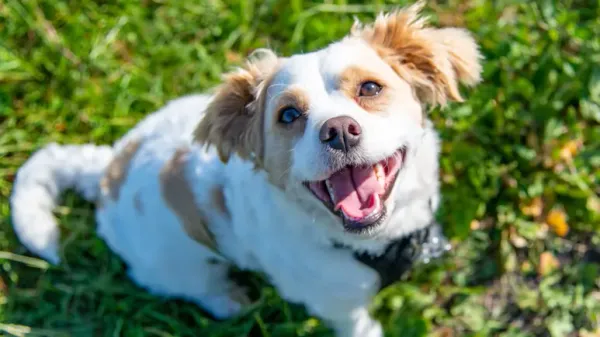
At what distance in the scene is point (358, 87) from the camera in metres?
3.06

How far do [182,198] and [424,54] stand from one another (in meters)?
1.60

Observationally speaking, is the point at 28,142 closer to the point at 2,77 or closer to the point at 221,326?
the point at 2,77

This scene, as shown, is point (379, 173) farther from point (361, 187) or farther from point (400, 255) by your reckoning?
point (400, 255)

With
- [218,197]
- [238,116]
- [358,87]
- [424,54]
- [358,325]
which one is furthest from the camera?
[358,325]

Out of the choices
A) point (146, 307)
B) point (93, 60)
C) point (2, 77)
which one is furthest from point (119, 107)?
point (146, 307)

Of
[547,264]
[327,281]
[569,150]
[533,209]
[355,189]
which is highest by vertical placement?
[355,189]

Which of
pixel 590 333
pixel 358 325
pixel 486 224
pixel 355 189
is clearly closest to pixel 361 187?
pixel 355 189

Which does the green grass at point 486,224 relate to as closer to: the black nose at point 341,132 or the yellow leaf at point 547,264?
the yellow leaf at point 547,264

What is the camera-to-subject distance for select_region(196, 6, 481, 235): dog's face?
2.93 metres

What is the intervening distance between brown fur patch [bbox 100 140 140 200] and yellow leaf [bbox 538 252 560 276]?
2950 millimetres

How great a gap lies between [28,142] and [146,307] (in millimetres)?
1845

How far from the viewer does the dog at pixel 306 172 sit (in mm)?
3021

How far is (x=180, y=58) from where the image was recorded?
5.54m

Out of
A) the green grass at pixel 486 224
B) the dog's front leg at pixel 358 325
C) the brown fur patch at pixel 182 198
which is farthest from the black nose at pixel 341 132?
the green grass at pixel 486 224
